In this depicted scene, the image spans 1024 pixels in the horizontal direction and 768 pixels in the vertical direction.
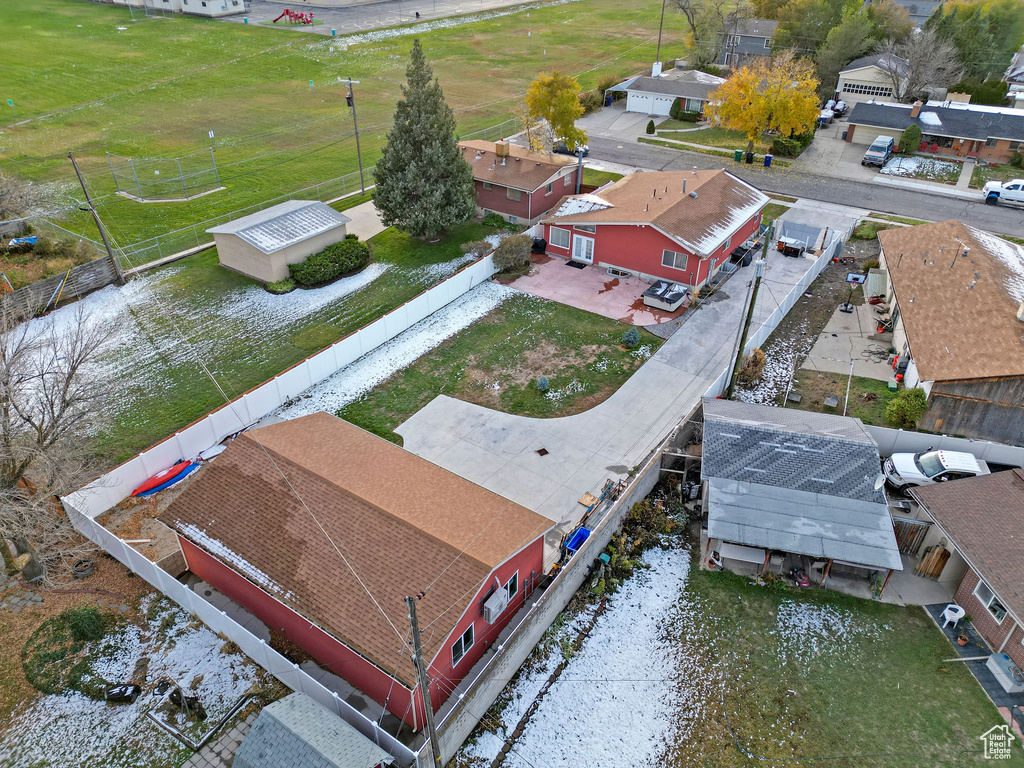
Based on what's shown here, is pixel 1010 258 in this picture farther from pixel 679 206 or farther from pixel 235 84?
pixel 235 84

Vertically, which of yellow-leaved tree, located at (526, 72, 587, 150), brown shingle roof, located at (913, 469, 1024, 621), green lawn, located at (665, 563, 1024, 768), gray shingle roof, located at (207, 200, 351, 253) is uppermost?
yellow-leaved tree, located at (526, 72, 587, 150)

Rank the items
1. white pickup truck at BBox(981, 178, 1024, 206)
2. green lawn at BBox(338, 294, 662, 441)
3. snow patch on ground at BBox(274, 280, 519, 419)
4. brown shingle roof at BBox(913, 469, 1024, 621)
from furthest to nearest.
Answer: white pickup truck at BBox(981, 178, 1024, 206) → snow patch on ground at BBox(274, 280, 519, 419) → green lawn at BBox(338, 294, 662, 441) → brown shingle roof at BBox(913, 469, 1024, 621)

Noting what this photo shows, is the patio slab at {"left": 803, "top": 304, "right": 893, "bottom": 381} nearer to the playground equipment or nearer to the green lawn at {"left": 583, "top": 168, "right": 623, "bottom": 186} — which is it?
the green lawn at {"left": 583, "top": 168, "right": 623, "bottom": 186}

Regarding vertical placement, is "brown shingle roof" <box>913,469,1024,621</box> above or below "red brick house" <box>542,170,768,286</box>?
below

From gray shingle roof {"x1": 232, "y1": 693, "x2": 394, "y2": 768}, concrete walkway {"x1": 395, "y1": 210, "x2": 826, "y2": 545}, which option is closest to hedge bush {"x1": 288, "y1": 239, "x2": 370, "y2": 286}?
concrete walkway {"x1": 395, "y1": 210, "x2": 826, "y2": 545}

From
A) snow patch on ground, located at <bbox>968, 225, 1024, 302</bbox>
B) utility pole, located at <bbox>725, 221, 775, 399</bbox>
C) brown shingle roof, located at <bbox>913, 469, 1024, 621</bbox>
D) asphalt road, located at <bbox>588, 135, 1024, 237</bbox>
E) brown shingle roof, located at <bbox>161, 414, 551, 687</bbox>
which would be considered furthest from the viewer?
asphalt road, located at <bbox>588, 135, 1024, 237</bbox>

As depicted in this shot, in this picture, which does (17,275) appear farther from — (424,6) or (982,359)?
(424,6)
